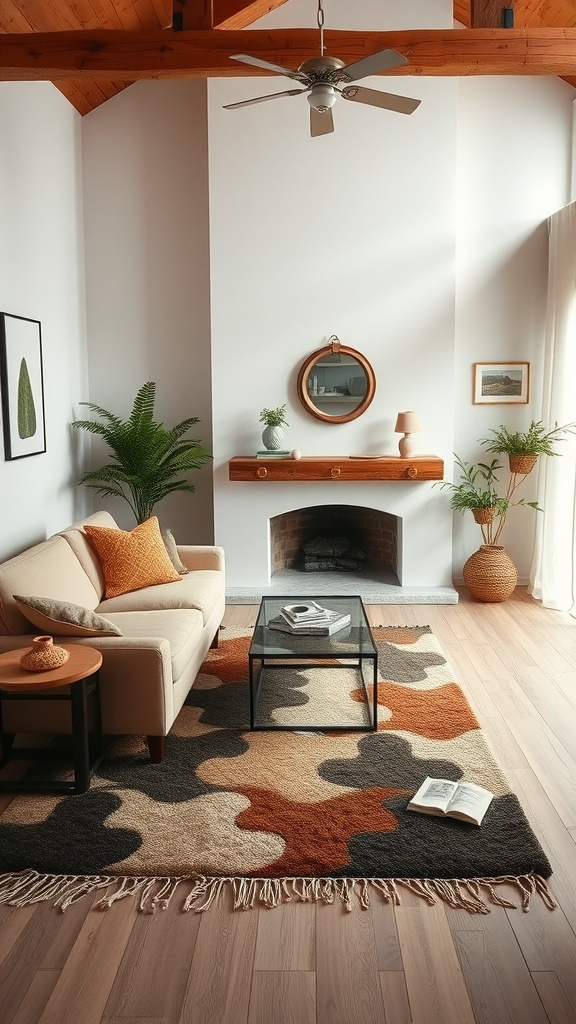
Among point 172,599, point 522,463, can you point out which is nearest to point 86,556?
point 172,599

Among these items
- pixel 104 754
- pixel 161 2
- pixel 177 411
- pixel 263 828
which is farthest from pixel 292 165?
pixel 263 828

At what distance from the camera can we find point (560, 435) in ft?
20.2

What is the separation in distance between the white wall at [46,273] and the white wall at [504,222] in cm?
281

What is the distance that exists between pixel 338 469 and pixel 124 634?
8.67ft

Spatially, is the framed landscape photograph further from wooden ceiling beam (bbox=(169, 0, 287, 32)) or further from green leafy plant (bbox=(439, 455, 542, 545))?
wooden ceiling beam (bbox=(169, 0, 287, 32))

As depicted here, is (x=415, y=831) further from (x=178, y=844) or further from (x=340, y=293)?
(x=340, y=293)

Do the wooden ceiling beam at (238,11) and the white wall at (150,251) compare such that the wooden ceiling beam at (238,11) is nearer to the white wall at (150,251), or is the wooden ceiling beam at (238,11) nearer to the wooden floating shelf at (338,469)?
the white wall at (150,251)

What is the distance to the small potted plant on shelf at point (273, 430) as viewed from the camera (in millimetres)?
6242

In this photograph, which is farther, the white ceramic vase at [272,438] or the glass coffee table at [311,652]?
the white ceramic vase at [272,438]

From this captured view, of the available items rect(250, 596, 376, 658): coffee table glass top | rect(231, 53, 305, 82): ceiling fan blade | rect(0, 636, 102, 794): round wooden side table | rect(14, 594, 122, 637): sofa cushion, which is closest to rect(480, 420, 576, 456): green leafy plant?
rect(250, 596, 376, 658): coffee table glass top

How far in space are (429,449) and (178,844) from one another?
13.3 feet

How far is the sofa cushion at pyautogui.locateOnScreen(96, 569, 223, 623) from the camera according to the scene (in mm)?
4457

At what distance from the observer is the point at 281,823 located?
10.0 ft

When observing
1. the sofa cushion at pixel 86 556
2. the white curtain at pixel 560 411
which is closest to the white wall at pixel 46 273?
the sofa cushion at pixel 86 556
